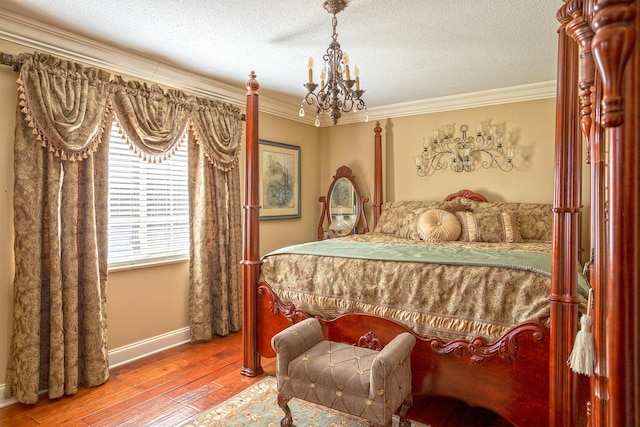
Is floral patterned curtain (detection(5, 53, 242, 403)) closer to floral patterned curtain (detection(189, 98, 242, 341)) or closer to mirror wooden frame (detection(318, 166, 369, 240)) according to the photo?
floral patterned curtain (detection(189, 98, 242, 341))

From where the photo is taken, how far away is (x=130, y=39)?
9.04ft

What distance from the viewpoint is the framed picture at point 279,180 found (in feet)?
14.4

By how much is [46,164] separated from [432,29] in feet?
8.90

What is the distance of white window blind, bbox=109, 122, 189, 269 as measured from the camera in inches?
120

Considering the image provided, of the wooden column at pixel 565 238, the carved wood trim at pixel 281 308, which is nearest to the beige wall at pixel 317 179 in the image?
the carved wood trim at pixel 281 308

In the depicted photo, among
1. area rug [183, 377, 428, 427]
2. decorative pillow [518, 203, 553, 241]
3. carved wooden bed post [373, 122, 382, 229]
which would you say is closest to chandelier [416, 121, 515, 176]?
carved wooden bed post [373, 122, 382, 229]

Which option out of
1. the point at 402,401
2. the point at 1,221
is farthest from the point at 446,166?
the point at 1,221

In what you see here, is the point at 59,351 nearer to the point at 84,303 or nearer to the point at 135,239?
the point at 84,303

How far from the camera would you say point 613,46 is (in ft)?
2.04

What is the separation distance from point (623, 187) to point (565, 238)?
1290mm

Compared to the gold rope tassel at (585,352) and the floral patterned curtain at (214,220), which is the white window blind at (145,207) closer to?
the floral patterned curtain at (214,220)

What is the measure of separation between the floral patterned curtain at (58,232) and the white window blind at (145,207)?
210 millimetres

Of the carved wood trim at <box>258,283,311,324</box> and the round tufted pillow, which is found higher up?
the round tufted pillow

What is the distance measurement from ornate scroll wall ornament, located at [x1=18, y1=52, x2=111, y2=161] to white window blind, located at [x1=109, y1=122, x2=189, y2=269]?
0.98 feet
